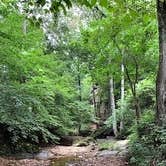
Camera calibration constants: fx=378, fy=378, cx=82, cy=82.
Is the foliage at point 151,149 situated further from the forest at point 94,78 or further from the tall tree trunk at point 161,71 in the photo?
the tall tree trunk at point 161,71

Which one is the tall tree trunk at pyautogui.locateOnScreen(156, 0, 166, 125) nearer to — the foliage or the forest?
the forest

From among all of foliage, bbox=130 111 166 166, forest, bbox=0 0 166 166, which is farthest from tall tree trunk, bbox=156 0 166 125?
foliage, bbox=130 111 166 166

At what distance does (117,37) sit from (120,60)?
1.00 meters

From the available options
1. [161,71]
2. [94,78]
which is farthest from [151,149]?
[94,78]

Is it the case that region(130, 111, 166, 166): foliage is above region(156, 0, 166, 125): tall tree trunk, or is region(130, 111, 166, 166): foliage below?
below

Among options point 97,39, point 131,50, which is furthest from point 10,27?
point 131,50

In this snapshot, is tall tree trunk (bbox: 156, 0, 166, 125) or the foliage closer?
the foliage

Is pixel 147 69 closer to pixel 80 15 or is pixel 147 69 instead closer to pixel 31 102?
pixel 31 102

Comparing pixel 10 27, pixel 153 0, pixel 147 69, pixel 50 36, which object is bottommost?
pixel 147 69

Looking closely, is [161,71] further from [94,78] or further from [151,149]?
[94,78]

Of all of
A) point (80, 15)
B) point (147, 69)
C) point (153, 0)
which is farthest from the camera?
point (80, 15)

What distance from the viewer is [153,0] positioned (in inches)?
498

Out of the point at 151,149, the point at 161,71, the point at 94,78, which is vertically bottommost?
the point at 151,149

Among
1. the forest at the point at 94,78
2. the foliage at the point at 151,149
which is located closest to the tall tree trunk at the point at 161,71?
the forest at the point at 94,78
